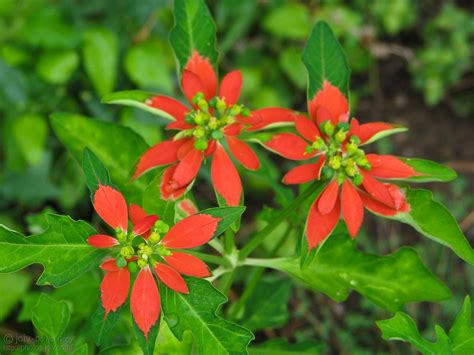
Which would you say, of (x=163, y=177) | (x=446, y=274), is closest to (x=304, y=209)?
(x=163, y=177)

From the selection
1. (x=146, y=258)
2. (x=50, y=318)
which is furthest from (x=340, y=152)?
(x=50, y=318)

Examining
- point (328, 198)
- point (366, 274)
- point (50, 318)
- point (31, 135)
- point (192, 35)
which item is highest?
point (192, 35)

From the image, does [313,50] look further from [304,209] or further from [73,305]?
[73,305]

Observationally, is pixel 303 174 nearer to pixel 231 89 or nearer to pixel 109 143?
pixel 231 89

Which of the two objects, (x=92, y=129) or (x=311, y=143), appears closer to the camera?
(x=311, y=143)

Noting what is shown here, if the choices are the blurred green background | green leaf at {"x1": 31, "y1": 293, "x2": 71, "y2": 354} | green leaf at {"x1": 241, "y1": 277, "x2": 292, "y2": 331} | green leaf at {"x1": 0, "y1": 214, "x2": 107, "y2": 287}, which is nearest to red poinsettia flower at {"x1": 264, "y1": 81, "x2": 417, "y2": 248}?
green leaf at {"x1": 0, "y1": 214, "x2": 107, "y2": 287}
